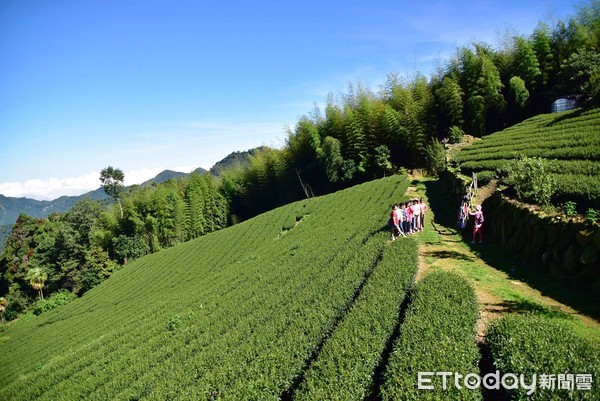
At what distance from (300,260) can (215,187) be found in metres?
43.9

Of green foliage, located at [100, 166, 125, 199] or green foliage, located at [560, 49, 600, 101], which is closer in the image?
green foliage, located at [560, 49, 600, 101]

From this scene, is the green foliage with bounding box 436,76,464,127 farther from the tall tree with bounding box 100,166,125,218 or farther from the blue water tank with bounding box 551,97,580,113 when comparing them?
the tall tree with bounding box 100,166,125,218

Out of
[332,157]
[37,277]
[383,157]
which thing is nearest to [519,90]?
[383,157]

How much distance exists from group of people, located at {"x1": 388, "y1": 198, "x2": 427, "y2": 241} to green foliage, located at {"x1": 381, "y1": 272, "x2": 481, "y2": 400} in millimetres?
6917

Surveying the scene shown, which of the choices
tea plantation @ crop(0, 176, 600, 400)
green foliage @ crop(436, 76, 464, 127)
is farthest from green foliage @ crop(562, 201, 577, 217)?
green foliage @ crop(436, 76, 464, 127)

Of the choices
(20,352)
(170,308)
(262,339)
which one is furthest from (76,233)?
(262,339)

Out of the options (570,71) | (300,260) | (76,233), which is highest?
(570,71)

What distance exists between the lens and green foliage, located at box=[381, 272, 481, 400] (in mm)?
5602

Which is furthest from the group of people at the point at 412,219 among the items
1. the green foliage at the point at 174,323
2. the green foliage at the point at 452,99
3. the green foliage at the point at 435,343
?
the green foliage at the point at 452,99

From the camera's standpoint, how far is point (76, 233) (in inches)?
2253

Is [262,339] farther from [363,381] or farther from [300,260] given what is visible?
[300,260]

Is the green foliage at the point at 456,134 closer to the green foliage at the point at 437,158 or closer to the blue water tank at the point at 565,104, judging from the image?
the green foliage at the point at 437,158

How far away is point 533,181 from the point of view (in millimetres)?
12422

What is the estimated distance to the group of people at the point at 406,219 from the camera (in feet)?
52.0
